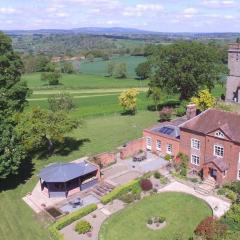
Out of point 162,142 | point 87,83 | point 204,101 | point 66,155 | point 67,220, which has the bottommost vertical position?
point 87,83

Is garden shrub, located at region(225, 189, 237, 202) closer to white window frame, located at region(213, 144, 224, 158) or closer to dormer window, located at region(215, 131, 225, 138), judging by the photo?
white window frame, located at region(213, 144, 224, 158)

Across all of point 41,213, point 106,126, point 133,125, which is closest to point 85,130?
point 106,126

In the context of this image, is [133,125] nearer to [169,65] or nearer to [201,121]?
[169,65]

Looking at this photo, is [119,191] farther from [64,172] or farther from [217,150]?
[217,150]

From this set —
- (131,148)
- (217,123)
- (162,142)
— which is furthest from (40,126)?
(217,123)

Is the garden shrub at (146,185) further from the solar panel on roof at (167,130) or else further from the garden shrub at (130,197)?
the solar panel on roof at (167,130)

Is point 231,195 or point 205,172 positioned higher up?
point 205,172

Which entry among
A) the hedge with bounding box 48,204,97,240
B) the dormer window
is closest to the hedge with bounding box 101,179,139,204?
the hedge with bounding box 48,204,97,240

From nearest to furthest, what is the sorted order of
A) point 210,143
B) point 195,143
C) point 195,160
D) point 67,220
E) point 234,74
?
1. point 67,220
2. point 210,143
3. point 195,143
4. point 195,160
5. point 234,74
